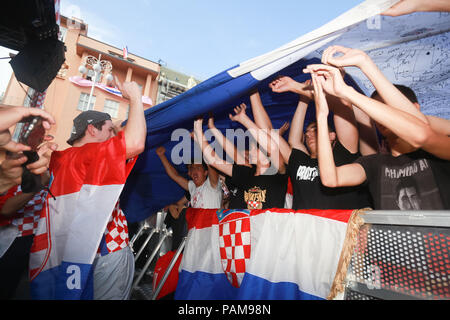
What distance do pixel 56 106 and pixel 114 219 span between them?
1200 centimetres

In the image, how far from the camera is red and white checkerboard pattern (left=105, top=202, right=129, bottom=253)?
1508 millimetres

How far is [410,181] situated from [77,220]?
1754 mm

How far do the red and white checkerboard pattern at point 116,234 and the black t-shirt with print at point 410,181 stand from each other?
1.70 metres

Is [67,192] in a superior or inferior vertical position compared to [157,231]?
superior

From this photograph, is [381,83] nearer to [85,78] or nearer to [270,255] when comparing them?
[270,255]

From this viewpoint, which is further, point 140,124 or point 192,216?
point 192,216

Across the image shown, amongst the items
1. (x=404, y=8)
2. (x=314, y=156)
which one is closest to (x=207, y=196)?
(x=314, y=156)

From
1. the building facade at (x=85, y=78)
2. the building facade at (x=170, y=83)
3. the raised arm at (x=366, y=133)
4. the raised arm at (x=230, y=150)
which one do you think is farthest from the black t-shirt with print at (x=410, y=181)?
the building facade at (x=170, y=83)

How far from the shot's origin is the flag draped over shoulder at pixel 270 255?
3.33 ft

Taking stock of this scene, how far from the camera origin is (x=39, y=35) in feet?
10.5

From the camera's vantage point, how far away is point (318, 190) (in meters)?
1.45
